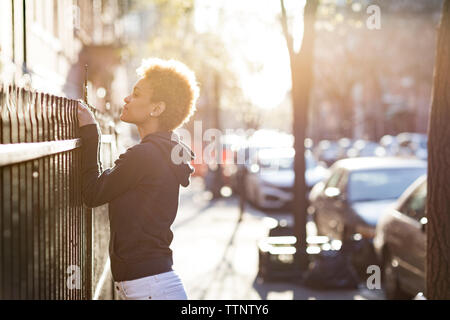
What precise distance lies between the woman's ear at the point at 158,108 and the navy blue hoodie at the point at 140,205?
0.15 m

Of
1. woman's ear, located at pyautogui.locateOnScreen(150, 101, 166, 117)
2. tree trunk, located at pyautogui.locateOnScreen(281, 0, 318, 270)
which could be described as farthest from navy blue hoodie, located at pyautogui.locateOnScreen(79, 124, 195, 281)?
tree trunk, located at pyautogui.locateOnScreen(281, 0, 318, 270)

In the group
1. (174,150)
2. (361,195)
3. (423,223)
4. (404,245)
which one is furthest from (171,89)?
(361,195)

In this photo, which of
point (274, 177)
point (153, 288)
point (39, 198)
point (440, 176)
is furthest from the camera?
point (274, 177)

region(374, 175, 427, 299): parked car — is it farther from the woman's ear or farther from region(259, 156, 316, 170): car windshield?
region(259, 156, 316, 170): car windshield

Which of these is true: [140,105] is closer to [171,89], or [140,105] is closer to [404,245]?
[171,89]

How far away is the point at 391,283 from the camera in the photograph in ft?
28.5

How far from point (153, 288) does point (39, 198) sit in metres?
0.79

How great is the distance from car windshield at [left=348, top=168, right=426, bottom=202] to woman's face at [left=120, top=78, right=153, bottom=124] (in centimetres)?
842

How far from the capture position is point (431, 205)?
17.9ft

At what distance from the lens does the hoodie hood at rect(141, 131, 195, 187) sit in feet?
11.8

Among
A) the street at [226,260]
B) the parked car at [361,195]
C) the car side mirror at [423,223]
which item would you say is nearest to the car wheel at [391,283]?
the street at [226,260]

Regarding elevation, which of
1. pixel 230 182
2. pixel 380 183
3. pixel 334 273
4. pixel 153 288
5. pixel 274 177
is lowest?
pixel 230 182
